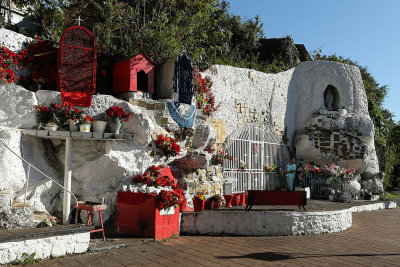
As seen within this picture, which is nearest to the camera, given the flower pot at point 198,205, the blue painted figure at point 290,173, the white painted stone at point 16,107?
the white painted stone at point 16,107

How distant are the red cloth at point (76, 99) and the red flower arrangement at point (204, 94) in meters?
3.41

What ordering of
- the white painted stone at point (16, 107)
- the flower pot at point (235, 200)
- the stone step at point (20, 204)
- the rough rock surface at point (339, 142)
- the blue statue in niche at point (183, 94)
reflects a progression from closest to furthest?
1. the stone step at point (20, 204)
2. the white painted stone at point (16, 107)
3. the blue statue in niche at point (183, 94)
4. the flower pot at point (235, 200)
5. the rough rock surface at point (339, 142)

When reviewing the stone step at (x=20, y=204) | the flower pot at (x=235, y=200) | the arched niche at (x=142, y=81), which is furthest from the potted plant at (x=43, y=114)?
the flower pot at (x=235, y=200)

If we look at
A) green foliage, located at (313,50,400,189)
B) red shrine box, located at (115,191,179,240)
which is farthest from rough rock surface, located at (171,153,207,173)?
green foliage, located at (313,50,400,189)

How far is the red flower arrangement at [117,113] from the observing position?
289 inches

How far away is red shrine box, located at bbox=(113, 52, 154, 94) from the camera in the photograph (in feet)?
29.5

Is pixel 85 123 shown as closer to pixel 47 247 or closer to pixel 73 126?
pixel 73 126

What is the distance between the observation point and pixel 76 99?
24.6ft

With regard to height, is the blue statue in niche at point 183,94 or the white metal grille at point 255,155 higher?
the blue statue in niche at point 183,94

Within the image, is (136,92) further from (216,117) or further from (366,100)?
(366,100)

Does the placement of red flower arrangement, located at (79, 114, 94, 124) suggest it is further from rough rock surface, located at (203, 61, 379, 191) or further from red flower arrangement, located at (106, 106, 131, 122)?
rough rock surface, located at (203, 61, 379, 191)

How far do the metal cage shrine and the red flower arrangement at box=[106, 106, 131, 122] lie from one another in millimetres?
543

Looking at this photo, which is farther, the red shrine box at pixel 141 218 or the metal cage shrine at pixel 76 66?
the metal cage shrine at pixel 76 66

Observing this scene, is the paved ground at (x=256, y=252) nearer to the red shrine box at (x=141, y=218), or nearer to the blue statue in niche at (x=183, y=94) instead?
the red shrine box at (x=141, y=218)
